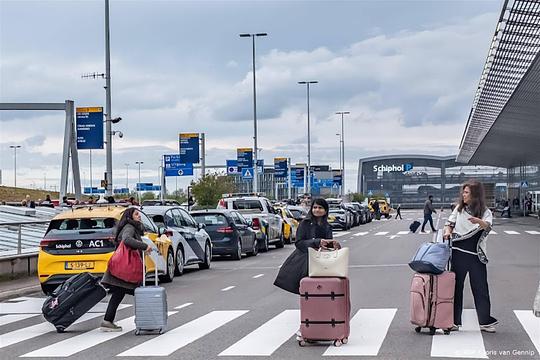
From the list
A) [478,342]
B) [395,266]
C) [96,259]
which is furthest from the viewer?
[395,266]

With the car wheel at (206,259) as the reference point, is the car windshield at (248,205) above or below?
above

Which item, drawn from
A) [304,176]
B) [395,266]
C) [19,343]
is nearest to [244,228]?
[395,266]

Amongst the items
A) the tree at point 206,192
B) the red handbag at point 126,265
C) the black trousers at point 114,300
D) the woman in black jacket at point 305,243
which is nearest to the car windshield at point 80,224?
the red handbag at point 126,265

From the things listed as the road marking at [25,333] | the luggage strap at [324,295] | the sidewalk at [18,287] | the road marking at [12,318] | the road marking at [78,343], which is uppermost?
the luggage strap at [324,295]

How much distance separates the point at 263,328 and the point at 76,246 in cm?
540

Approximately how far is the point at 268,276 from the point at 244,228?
22.6 ft

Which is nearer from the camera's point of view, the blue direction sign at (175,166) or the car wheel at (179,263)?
the car wheel at (179,263)

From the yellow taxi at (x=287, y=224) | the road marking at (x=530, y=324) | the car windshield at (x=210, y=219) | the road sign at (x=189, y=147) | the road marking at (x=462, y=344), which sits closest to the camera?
the road marking at (x=462, y=344)

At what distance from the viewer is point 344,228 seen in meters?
49.4

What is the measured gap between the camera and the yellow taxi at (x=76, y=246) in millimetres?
15492

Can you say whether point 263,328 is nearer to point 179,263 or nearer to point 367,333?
point 367,333

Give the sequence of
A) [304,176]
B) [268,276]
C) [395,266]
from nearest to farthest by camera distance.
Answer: [268,276] < [395,266] < [304,176]

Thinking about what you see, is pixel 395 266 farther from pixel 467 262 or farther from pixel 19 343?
pixel 19 343

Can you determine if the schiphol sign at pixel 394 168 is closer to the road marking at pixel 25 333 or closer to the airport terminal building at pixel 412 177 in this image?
the airport terminal building at pixel 412 177
